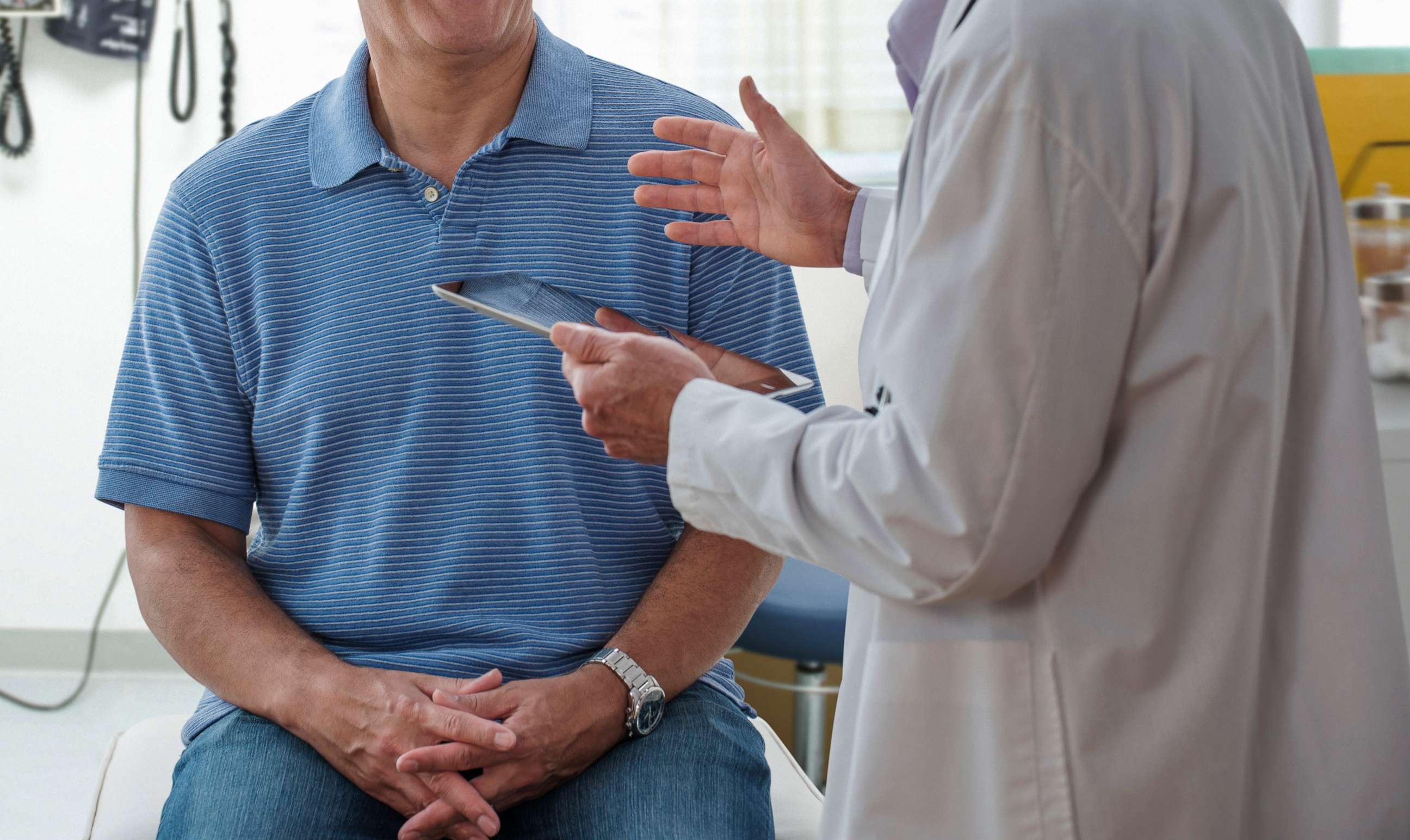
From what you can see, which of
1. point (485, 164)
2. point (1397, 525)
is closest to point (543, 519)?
point (485, 164)

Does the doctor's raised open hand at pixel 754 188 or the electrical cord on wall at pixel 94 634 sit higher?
the doctor's raised open hand at pixel 754 188

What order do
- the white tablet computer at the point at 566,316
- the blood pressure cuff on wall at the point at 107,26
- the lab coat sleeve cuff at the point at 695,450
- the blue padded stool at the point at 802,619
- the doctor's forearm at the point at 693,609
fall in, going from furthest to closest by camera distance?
1. the blood pressure cuff on wall at the point at 107,26
2. the blue padded stool at the point at 802,619
3. the doctor's forearm at the point at 693,609
4. the white tablet computer at the point at 566,316
5. the lab coat sleeve cuff at the point at 695,450

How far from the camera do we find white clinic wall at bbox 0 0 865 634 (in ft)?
8.34

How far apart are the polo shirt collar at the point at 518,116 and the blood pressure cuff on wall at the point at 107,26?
1.54m

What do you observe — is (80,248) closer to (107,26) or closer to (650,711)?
(107,26)

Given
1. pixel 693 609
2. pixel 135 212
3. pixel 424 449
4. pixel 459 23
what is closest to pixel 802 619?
pixel 693 609

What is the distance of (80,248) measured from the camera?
2605 millimetres

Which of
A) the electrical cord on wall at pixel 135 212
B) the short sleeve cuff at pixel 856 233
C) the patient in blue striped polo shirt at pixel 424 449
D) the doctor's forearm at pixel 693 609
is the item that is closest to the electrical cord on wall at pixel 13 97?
the electrical cord on wall at pixel 135 212

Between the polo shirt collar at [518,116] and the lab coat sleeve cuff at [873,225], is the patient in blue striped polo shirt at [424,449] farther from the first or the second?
the lab coat sleeve cuff at [873,225]

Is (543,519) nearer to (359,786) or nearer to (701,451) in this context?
(359,786)

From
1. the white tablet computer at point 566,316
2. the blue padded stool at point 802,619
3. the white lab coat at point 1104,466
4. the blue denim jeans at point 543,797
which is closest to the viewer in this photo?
the white lab coat at point 1104,466

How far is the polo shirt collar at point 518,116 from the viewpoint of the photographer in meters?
1.21

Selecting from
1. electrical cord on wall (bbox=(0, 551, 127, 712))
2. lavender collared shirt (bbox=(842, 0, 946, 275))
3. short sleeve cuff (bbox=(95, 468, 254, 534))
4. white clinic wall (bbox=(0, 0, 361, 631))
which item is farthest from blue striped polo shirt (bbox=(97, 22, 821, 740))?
electrical cord on wall (bbox=(0, 551, 127, 712))

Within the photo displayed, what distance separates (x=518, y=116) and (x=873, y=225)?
0.45 m
